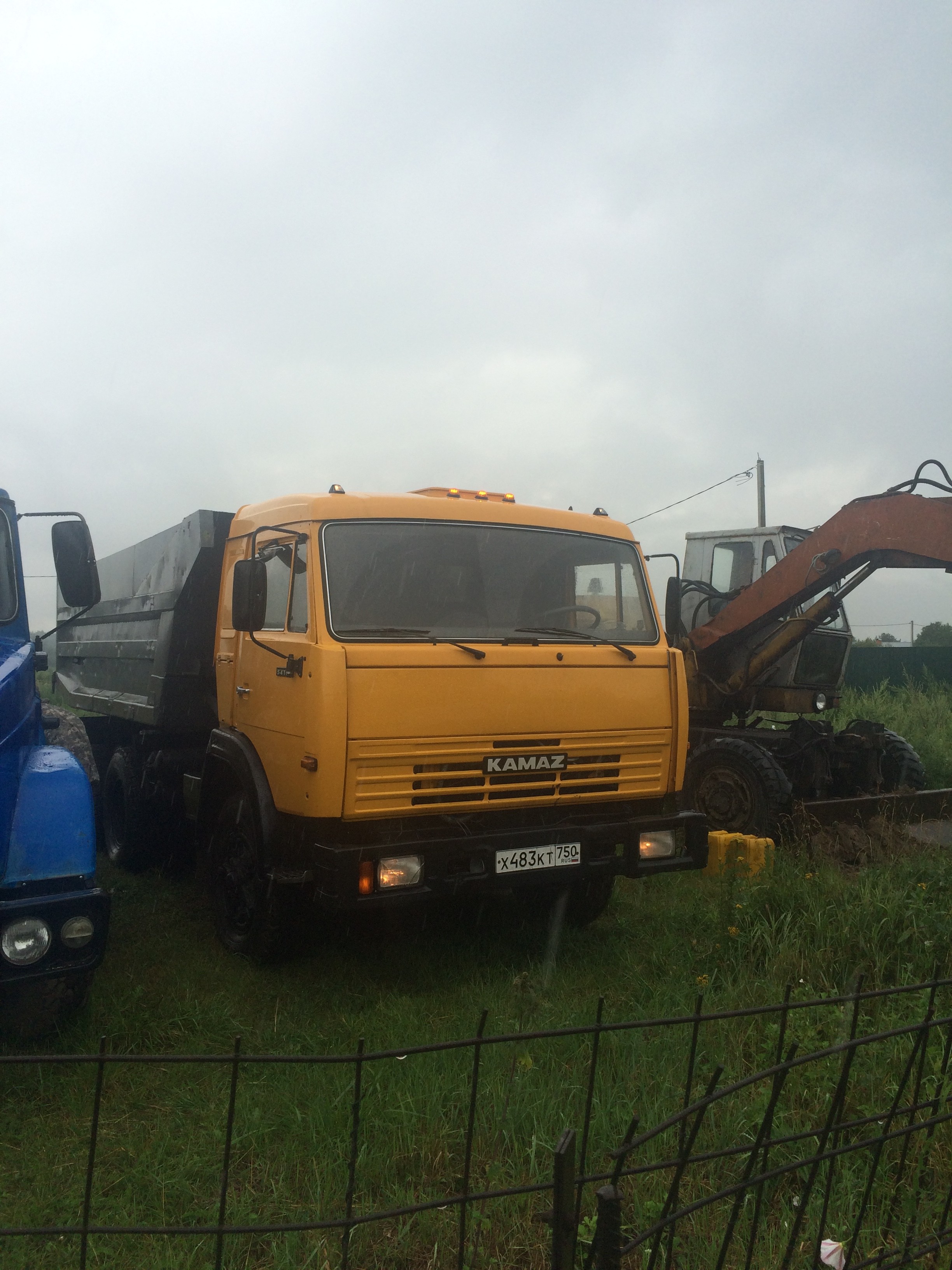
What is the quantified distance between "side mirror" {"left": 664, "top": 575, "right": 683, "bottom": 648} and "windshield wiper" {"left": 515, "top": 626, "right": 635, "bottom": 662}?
2.16ft

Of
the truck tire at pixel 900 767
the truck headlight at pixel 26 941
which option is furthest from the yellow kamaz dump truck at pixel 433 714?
the truck tire at pixel 900 767

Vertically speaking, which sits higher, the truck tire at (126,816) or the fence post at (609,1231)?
the fence post at (609,1231)

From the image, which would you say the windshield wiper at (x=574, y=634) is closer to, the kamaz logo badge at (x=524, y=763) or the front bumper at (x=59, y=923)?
the kamaz logo badge at (x=524, y=763)

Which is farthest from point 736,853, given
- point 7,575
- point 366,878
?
point 7,575

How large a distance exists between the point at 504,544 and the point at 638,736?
1.22m

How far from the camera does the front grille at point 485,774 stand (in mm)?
4402

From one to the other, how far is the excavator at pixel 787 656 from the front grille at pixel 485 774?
2334 millimetres

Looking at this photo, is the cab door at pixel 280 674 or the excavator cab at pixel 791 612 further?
the excavator cab at pixel 791 612

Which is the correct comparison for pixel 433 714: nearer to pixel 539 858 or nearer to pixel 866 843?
pixel 539 858

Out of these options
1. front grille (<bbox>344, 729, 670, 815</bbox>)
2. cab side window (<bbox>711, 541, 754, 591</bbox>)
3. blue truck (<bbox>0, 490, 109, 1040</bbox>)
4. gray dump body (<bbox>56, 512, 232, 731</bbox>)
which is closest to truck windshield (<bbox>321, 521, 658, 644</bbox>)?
front grille (<bbox>344, 729, 670, 815</bbox>)

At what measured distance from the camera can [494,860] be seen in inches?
180

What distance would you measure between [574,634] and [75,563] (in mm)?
2623

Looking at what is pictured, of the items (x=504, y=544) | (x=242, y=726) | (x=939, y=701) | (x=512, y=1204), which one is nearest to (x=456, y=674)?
(x=504, y=544)

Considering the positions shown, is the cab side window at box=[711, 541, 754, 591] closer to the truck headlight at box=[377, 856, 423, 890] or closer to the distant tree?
the truck headlight at box=[377, 856, 423, 890]
